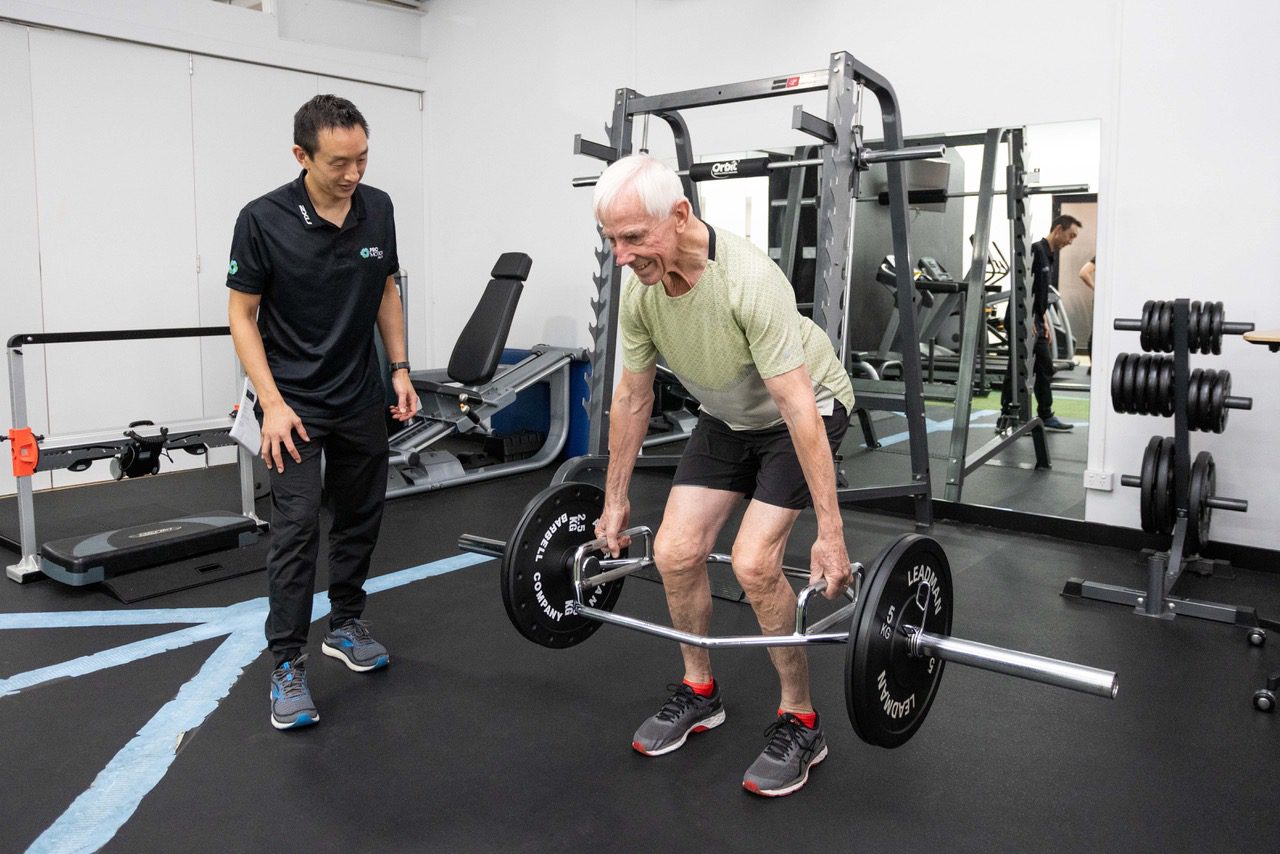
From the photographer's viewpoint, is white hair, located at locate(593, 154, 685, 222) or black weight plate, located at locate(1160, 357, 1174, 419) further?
black weight plate, located at locate(1160, 357, 1174, 419)

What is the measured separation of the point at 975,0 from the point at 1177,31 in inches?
29.9

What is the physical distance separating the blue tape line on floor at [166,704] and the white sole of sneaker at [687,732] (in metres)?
0.87

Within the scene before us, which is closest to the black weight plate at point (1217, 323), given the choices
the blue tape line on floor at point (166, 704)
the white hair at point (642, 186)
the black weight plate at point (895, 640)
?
the black weight plate at point (895, 640)

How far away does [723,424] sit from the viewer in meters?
1.98

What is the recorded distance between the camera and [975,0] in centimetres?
377

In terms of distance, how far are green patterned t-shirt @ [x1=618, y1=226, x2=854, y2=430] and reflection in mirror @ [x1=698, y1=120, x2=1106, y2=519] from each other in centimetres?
224

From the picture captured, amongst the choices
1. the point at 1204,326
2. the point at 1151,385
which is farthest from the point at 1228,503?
the point at 1204,326

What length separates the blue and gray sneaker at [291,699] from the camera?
214 centimetres

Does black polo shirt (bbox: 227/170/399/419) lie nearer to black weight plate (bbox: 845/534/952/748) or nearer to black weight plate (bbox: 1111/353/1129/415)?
black weight plate (bbox: 845/534/952/748)

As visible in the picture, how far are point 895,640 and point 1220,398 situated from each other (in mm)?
1930

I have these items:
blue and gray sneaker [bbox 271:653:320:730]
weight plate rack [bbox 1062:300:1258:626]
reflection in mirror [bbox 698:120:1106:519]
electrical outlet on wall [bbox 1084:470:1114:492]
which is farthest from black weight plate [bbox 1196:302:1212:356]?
blue and gray sneaker [bbox 271:653:320:730]

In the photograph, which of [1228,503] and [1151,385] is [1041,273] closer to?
[1151,385]

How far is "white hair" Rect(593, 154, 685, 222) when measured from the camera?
1.60 meters

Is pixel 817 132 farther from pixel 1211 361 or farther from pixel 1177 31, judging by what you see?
pixel 1211 361
